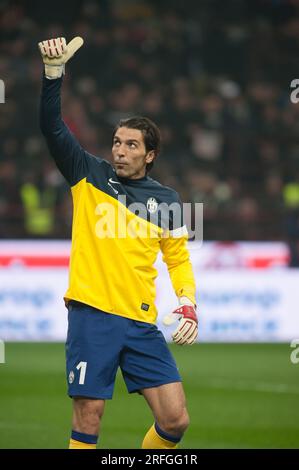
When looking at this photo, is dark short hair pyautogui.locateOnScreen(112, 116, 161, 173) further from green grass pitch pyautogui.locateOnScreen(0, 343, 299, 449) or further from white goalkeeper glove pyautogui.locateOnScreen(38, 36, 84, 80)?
green grass pitch pyautogui.locateOnScreen(0, 343, 299, 449)

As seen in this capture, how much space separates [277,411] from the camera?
10688 millimetres

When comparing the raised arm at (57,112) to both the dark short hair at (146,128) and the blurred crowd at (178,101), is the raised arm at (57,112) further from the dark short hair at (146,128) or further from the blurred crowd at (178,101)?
the blurred crowd at (178,101)

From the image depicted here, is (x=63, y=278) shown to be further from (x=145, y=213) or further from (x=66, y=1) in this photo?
(x=145, y=213)

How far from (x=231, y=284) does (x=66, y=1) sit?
8.50m

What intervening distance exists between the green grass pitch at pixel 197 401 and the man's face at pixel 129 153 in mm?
2763

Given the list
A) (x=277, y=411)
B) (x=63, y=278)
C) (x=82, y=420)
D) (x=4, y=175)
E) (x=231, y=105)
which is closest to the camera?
(x=82, y=420)

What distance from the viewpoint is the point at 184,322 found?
633 centimetres

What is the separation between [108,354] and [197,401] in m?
5.21

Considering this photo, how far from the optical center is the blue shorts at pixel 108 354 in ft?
20.0

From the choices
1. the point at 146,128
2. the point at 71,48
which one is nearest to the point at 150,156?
the point at 146,128

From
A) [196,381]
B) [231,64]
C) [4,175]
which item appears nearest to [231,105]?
[231,64]

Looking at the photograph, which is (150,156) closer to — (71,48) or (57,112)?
(57,112)

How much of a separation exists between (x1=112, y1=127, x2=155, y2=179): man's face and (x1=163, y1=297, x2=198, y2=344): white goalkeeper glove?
0.85m

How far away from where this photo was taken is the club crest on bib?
21.2ft
